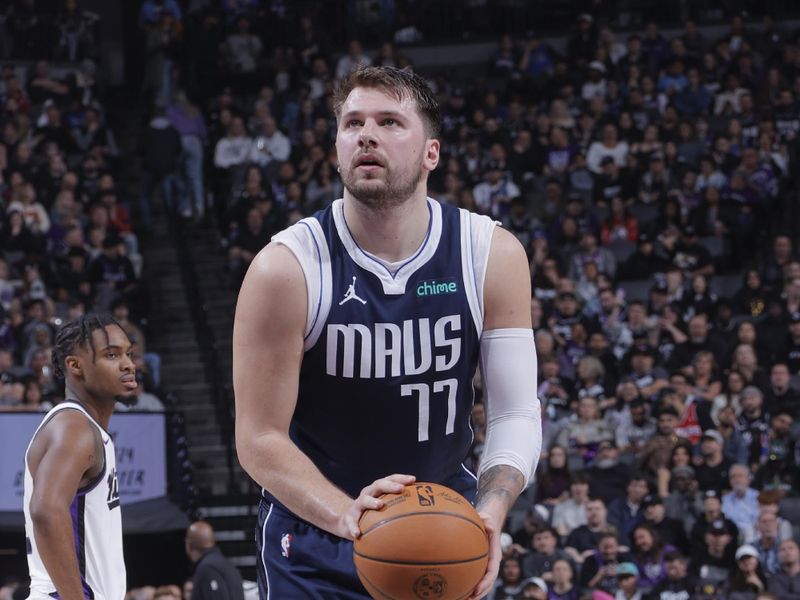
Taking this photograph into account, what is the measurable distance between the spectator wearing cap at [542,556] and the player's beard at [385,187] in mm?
7952

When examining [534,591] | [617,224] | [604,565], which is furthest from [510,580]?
[617,224]

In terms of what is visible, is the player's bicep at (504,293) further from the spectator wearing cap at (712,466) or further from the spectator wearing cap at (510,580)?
Answer: the spectator wearing cap at (712,466)

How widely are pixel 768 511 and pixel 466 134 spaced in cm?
785

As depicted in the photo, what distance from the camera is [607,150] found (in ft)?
56.1

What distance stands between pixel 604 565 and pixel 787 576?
150 centimetres

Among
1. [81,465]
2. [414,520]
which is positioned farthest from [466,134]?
[414,520]

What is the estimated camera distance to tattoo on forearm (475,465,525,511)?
364 cm

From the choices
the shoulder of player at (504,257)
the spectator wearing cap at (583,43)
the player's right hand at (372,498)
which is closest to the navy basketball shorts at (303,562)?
the player's right hand at (372,498)

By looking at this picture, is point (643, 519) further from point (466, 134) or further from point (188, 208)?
point (188, 208)

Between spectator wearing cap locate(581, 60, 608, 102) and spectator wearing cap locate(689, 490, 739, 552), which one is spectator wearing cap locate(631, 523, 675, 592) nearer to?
spectator wearing cap locate(689, 490, 739, 552)

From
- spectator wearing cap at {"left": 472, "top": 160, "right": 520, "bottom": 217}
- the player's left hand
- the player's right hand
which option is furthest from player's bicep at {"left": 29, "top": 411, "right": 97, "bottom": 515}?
spectator wearing cap at {"left": 472, "top": 160, "right": 520, "bottom": 217}

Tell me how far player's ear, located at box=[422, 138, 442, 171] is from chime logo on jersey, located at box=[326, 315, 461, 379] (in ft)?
1.51

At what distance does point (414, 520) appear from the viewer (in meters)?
3.22

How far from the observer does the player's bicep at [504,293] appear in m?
3.92
